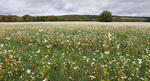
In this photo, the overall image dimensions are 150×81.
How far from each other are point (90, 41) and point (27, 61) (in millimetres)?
3795

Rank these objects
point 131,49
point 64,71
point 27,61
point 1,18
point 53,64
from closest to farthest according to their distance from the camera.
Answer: point 64,71, point 53,64, point 27,61, point 131,49, point 1,18

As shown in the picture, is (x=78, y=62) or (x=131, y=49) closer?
(x=78, y=62)

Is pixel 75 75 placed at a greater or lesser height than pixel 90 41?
lesser

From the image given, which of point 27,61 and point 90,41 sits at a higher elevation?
point 90,41

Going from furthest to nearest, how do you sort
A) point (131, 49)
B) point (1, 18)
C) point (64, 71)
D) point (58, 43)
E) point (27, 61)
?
point (1, 18) < point (58, 43) < point (131, 49) < point (27, 61) < point (64, 71)

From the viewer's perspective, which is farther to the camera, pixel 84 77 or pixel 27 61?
pixel 27 61

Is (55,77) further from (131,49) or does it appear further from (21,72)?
(131,49)

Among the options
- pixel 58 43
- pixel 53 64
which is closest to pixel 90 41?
pixel 58 43

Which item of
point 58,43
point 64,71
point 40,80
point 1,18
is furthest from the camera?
point 1,18

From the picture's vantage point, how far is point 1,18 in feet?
186

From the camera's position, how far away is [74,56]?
6051 millimetres

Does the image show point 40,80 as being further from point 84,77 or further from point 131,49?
point 131,49

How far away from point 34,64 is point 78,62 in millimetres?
1651

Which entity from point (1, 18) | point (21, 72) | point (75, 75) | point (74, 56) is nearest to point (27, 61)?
point (21, 72)
